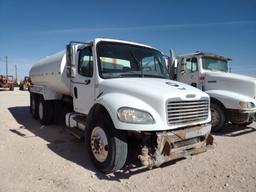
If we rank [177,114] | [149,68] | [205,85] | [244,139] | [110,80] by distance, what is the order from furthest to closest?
[205,85] < [244,139] < [149,68] < [110,80] < [177,114]

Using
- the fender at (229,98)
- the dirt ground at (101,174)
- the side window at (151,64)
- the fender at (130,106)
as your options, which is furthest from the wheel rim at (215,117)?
the fender at (130,106)

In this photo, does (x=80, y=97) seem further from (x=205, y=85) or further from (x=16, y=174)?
(x=205, y=85)

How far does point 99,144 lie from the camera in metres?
4.21

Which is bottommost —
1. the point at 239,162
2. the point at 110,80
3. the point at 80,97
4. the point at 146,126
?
the point at 239,162

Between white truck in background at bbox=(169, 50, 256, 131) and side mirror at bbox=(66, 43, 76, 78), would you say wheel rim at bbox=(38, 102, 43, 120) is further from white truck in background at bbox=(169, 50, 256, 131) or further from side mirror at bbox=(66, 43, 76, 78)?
white truck in background at bbox=(169, 50, 256, 131)

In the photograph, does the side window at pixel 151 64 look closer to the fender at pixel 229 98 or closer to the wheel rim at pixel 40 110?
the fender at pixel 229 98

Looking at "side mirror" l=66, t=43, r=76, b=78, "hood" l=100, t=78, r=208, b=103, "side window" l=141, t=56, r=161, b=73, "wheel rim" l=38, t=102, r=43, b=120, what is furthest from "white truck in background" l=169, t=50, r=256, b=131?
"wheel rim" l=38, t=102, r=43, b=120

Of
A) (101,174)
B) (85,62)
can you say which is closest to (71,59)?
(85,62)

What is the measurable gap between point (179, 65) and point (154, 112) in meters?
4.66

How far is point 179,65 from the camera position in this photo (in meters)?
7.96

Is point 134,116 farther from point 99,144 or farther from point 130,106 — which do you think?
point 99,144

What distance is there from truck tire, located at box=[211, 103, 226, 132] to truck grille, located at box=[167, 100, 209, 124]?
2.94 m

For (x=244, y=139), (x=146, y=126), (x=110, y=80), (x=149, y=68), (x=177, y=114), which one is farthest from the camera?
(x=244, y=139)

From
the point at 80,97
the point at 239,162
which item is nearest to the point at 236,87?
the point at 239,162
